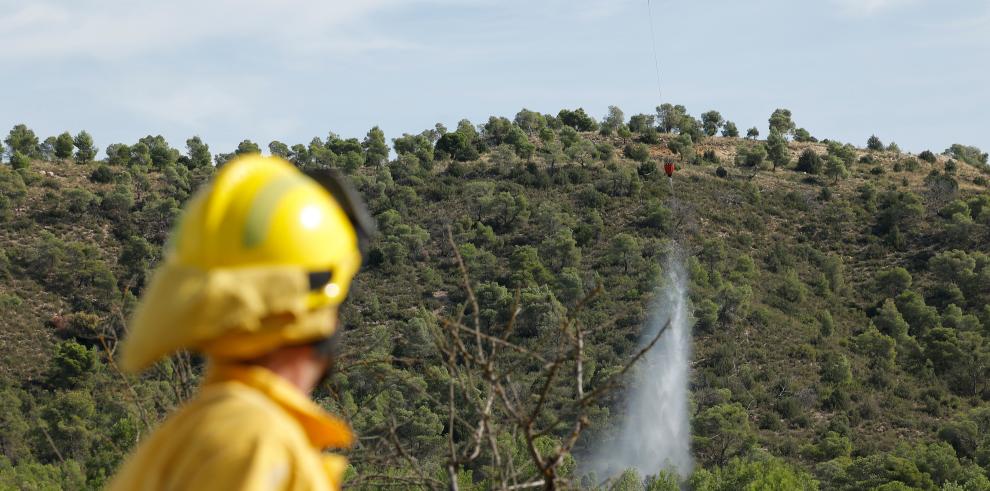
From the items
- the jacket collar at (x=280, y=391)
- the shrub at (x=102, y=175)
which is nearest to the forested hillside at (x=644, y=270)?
the shrub at (x=102, y=175)

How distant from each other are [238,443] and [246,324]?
109 millimetres

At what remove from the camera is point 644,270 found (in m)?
47.1

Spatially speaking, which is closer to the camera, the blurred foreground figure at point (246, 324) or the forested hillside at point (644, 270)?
the blurred foreground figure at point (246, 324)

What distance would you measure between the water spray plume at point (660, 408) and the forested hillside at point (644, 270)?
17.9 inches

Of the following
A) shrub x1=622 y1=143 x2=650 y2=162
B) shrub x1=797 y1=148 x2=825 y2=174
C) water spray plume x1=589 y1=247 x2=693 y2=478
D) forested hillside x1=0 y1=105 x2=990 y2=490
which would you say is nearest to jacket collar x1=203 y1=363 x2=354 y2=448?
forested hillside x1=0 y1=105 x2=990 y2=490

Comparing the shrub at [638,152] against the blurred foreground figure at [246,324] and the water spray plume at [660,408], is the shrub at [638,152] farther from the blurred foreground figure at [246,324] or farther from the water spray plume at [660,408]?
the blurred foreground figure at [246,324]

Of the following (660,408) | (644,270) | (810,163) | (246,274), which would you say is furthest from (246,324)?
(810,163)

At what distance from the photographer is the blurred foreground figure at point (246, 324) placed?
1.30m

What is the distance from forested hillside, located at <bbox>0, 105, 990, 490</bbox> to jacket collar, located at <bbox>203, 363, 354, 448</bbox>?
27548 mm

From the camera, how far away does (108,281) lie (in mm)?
44031

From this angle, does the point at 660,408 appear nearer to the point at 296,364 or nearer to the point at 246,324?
the point at 296,364

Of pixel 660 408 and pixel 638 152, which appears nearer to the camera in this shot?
pixel 660 408

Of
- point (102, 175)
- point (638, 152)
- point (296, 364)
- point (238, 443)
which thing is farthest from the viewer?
point (638, 152)

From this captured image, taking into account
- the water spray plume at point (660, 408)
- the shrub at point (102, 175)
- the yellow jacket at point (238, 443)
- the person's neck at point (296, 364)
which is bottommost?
the water spray plume at point (660, 408)
